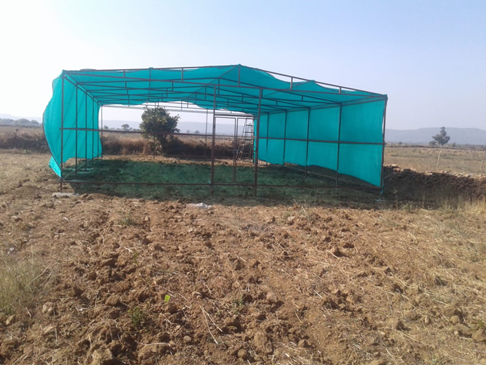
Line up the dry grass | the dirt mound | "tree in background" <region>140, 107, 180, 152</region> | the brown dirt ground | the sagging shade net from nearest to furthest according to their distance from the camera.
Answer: the brown dirt ground, the dry grass, the sagging shade net, the dirt mound, "tree in background" <region>140, 107, 180, 152</region>

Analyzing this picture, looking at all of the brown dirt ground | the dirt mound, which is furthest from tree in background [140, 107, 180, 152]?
the brown dirt ground

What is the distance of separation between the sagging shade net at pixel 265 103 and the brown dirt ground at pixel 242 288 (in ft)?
9.80

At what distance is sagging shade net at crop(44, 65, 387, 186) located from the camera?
362 inches

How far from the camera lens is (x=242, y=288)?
382cm

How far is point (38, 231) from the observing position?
5.37 metres

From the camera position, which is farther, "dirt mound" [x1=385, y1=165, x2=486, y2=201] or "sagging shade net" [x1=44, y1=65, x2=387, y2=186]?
"dirt mound" [x1=385, y1=165, x2=486, y2=201]

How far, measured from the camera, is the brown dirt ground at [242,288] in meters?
2.80

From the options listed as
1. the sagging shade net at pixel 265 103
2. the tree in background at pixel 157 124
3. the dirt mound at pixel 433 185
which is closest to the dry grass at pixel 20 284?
the sagging shade net at pixel 265 103

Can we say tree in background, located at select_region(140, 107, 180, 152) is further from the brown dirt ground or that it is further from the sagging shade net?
the brown dirt ground

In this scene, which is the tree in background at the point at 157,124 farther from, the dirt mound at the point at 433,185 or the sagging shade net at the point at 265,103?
the dirt mound at the point at 433,185

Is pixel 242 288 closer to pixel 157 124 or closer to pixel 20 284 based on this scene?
pixel 20 284

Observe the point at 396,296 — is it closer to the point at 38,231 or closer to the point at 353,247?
the point at 353,247

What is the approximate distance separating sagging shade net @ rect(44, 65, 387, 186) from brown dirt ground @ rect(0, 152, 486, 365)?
2986mm

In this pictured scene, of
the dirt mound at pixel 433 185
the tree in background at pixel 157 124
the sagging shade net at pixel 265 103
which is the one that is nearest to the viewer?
the sagging shade net at pixel 265 103
